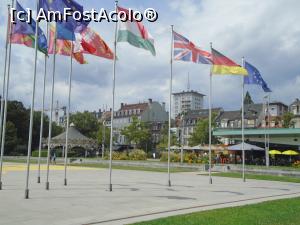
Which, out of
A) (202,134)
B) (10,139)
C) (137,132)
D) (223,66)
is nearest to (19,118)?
(10,139)

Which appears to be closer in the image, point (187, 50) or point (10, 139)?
point (187, 50)

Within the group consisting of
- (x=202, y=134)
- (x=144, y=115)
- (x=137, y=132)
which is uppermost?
(x=144, y=115)

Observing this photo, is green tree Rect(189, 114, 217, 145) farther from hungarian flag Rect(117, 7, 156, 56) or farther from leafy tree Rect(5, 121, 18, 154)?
hungarian flag Rect(117, 7, 156, 56)

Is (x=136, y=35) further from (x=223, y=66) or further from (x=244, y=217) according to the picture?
(x=244, y=217)

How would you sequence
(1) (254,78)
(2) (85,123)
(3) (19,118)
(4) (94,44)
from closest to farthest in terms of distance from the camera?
1. (4) (94,44)
2. (1) (254,78)
3. (3) (19,118)
4. (2) (85,123)

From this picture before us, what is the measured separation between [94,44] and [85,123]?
302 ft

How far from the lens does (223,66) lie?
26156 millimetres

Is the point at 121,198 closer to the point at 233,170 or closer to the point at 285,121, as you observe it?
the point at 233,170

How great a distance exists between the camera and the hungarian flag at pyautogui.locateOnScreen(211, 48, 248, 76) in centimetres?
2606

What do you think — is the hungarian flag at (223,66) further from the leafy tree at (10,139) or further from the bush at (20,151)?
the bush at (20,151)

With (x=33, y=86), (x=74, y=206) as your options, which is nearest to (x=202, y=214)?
(x=74, y=206)

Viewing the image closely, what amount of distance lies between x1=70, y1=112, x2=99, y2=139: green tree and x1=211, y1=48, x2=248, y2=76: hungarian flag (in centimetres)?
8747

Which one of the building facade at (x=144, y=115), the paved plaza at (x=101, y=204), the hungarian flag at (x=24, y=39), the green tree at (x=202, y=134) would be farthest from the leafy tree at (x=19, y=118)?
the paved plaza at (x=101, y=204)

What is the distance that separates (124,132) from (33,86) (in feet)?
276
